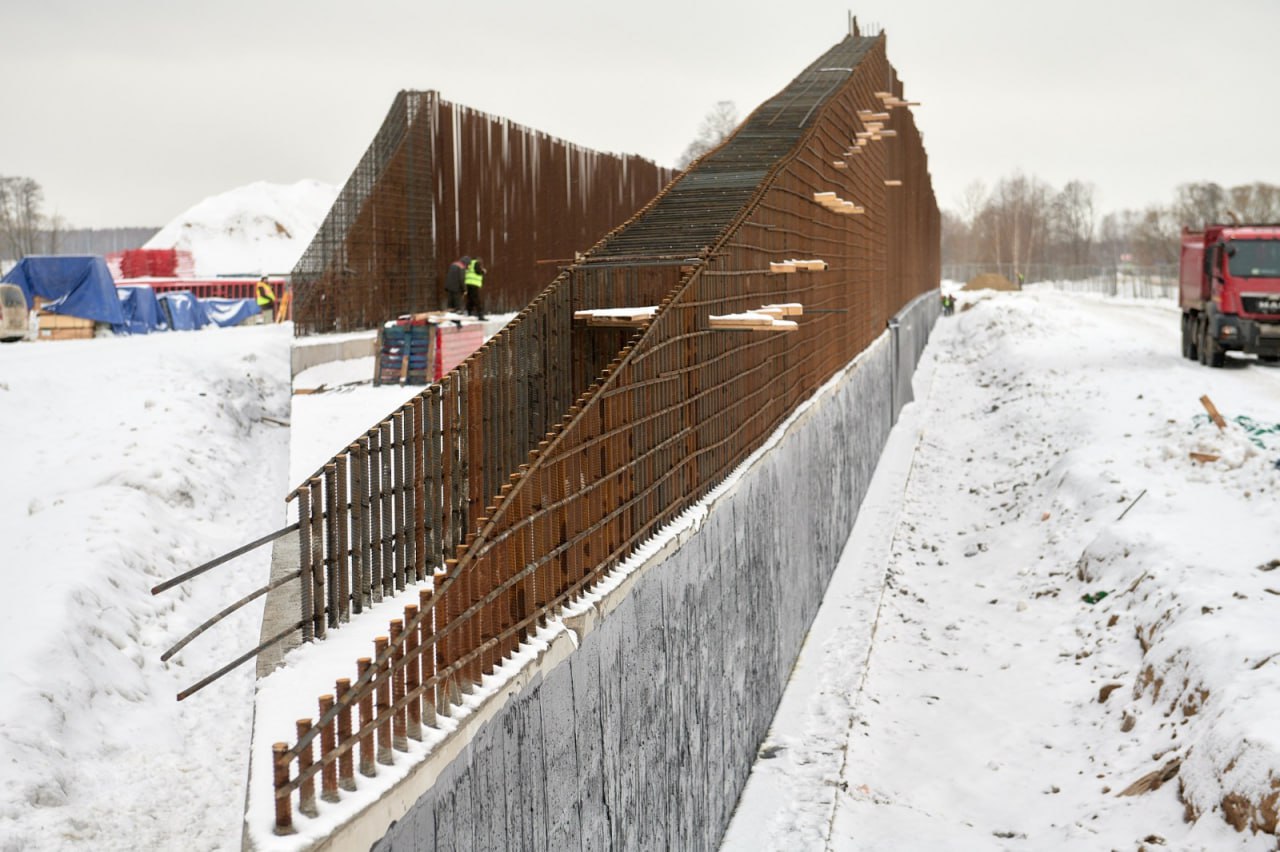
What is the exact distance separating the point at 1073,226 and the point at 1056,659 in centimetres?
15484

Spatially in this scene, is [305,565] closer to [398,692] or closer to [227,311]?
[398,692]

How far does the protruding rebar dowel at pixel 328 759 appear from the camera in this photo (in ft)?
13.9

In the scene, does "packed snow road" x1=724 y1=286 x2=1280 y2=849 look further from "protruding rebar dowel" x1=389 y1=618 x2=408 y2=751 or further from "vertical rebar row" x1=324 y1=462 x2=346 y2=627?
"protruding rebar dowel" x1=389 y1=618 x2=408 y2=751

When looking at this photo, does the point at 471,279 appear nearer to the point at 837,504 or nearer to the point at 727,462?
the point at 837,504

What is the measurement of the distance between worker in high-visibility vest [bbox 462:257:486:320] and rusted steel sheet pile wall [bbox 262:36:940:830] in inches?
320

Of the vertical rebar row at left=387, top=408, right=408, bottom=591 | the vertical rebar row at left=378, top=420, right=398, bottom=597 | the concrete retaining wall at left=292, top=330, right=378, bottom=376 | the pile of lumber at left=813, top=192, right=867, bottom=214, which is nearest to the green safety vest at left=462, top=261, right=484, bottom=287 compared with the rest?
the concrete retaining wall at left=292, top=330, right=378, bottom=376

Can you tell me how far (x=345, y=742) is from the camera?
170 inches

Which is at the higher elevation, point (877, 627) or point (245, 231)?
point (245, 231)

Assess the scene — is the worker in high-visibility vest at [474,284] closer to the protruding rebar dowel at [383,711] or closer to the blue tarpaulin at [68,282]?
the blue tarpaulin at [68,282]

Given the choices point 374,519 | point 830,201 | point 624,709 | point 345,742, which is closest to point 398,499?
point 374,519

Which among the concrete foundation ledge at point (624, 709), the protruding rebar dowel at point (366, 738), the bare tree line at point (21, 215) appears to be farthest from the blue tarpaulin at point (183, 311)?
the bare tree line at point (21, 215)

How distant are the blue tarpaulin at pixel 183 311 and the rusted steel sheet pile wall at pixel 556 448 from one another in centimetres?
2144

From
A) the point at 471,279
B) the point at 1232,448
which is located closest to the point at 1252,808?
the point at 1232,448

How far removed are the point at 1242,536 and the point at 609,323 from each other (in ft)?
24.8
